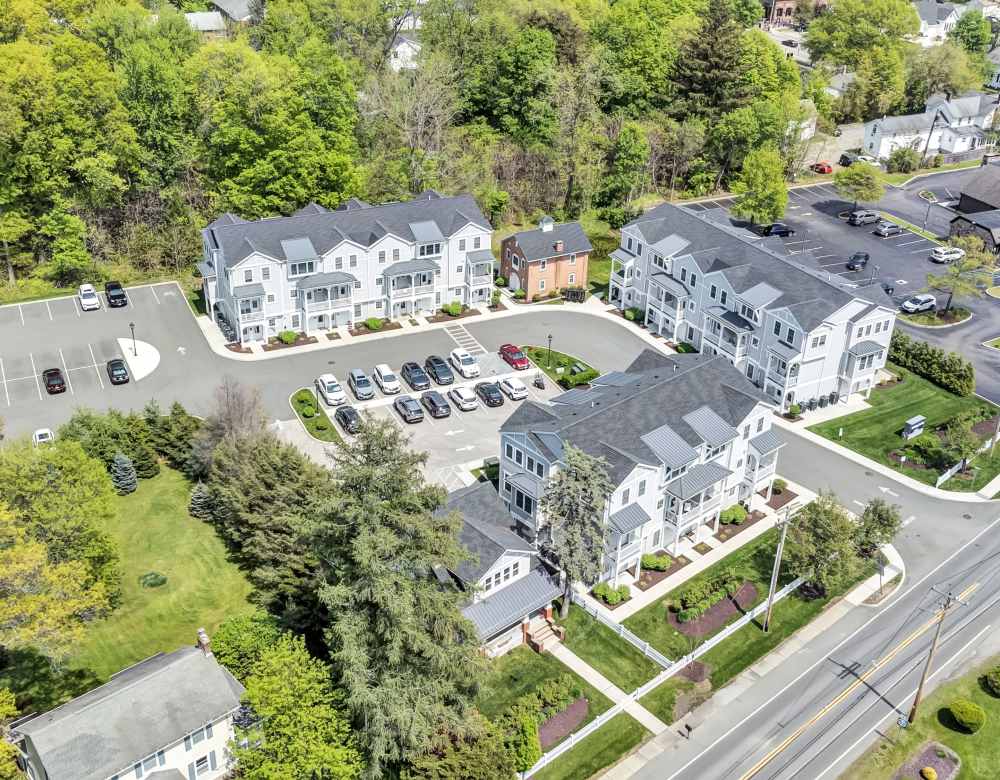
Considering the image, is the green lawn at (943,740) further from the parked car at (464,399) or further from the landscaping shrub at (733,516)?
the parked car at (464,399)

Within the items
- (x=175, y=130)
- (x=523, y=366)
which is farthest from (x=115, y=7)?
(x=523, y=366)

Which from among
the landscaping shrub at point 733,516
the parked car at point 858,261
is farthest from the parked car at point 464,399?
the parked car at point 858,261

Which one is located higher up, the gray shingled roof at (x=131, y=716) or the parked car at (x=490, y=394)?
the gray shingled roof at (x=131, y=716)

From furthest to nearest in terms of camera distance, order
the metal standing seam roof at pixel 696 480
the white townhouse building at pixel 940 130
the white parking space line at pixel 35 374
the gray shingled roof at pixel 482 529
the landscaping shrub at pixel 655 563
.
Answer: the white townhouse building at pixel 940 130, the white parking space line at pixel 35 374, the landscaping shrub at pixel 655 563, the metal standing seam roof at pixel 696 480, the gray shingled roof at pixel 482 529

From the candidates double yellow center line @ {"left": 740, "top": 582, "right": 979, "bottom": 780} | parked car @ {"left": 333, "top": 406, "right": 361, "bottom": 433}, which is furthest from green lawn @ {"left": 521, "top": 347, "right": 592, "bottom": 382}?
double yellow center line @ {"left": 740, "top": 582, "right": 979, "bottom": 780}

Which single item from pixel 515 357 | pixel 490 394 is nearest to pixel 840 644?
pixel 490 394

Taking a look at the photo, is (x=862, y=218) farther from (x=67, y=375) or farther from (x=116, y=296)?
(x=67, y=375)

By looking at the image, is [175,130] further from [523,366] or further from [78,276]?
[523,366]
